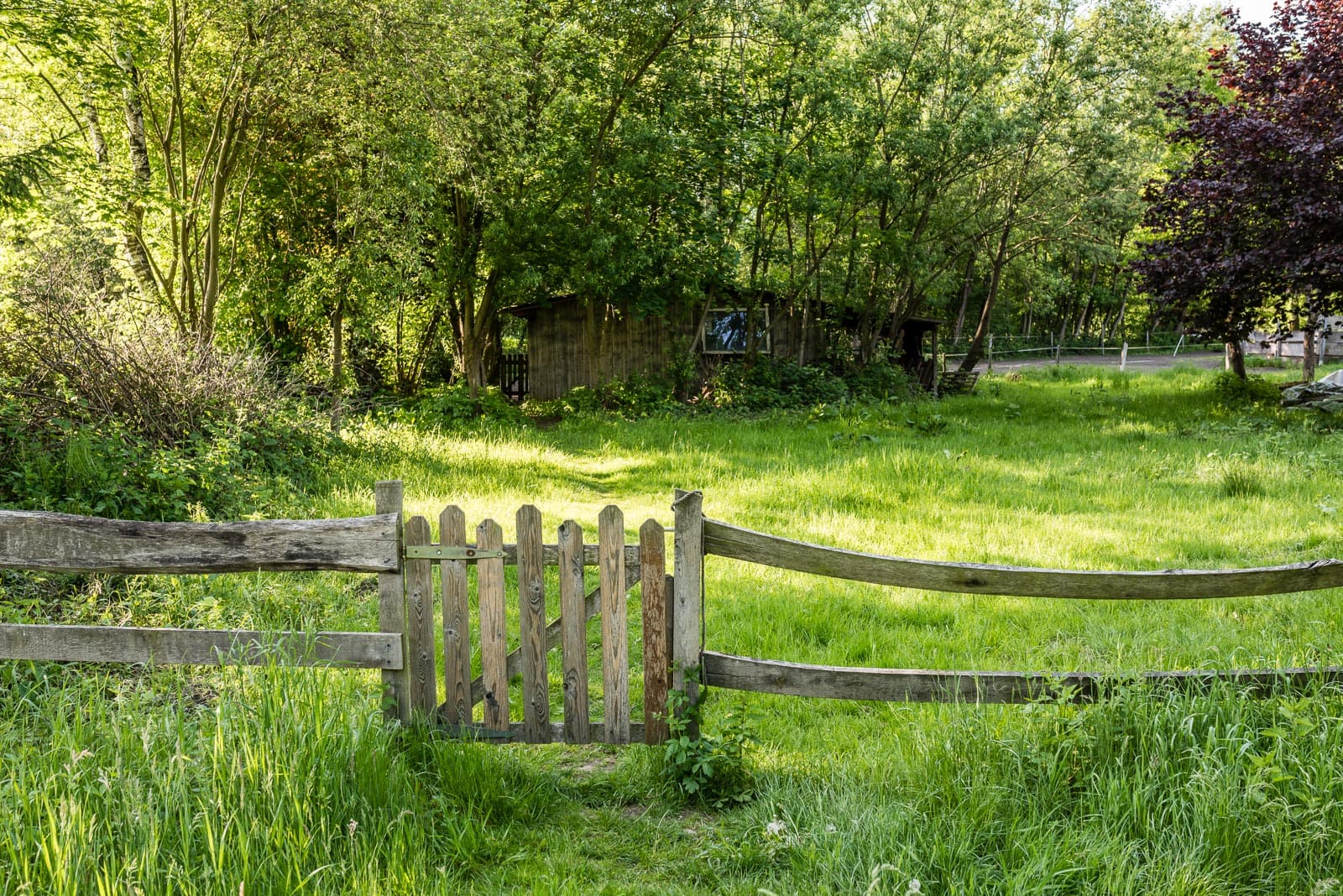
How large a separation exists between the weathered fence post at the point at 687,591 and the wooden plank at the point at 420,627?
1080mm

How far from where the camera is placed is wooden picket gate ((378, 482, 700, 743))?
3.93m

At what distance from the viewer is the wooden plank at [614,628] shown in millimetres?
3963

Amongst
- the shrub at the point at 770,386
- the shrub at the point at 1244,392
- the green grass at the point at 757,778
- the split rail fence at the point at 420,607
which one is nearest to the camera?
the green grass at the point at 757,778

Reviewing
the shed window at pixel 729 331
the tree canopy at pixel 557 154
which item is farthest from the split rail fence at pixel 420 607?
the shed window at pixel 729 331

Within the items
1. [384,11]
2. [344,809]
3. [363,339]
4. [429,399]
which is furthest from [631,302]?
[344,809]

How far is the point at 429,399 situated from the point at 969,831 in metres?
17.7

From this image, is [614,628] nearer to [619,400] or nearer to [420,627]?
[420,627]

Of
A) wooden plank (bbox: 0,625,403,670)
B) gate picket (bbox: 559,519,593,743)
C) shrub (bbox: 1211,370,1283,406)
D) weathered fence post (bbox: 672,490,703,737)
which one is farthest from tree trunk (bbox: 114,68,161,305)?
shrub (bbox: 1211,370,1283,406)

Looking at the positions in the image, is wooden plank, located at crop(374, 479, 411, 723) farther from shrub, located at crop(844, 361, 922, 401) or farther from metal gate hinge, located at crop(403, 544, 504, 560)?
shrub, located at crop(844, 361, 922, 401)

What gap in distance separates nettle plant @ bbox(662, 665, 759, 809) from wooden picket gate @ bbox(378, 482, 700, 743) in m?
0.10

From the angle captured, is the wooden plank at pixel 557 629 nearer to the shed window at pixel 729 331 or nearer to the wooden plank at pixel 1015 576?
the wooden plank at pixel 1015 576

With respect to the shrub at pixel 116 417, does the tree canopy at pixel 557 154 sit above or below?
above

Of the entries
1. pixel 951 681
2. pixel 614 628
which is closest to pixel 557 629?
pixel 614 628

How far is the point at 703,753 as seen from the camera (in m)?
4.07
